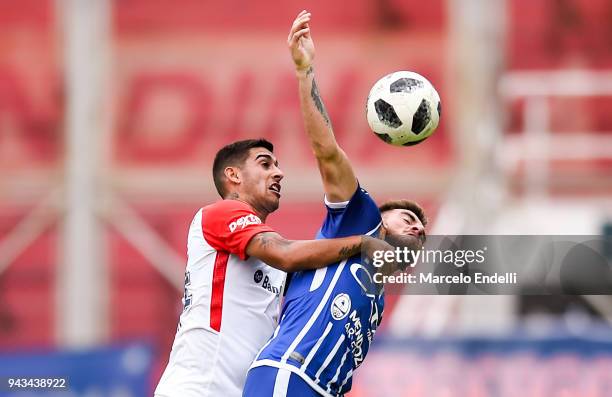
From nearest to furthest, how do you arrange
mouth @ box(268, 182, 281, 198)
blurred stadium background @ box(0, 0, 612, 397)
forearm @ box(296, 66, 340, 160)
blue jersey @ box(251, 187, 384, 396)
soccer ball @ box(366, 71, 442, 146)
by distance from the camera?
1. forearm @ box(296, 66, 340, 160)
2. blue jersey @ box(251, 187, 384, 396)
3. soccer ball @ box(366, 71, 442, 146)
4. mouth @ box(268, 182, 281, 198)
5. blurred stadium background @ box(0, 0, 612, 397)

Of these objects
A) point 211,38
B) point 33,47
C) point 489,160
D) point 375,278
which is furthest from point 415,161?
point 375,278

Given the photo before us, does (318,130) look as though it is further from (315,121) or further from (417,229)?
(417,229)

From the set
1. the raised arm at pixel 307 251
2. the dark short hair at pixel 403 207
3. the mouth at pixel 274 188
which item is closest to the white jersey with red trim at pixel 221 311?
the raised arm at pixel 307 251

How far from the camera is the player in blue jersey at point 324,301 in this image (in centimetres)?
716

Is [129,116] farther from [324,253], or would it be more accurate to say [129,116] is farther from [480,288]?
[324,253]

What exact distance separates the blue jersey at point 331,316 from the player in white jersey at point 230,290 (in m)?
0.10

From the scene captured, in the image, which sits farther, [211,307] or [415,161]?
[415,161]

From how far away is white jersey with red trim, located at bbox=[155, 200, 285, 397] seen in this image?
7.41 m

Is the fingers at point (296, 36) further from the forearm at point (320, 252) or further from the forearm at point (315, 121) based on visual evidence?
the forearm at point (320, 252)

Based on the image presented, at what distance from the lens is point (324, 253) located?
727 centimetres

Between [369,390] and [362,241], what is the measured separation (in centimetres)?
586

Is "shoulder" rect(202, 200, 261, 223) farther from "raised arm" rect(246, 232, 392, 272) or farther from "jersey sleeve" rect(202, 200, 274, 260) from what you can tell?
"raised arm" rect(246, 232, 392, 272)

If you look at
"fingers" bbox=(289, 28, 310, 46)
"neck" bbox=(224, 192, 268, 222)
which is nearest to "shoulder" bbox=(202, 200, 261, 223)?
"neck" bbox=(224, 192, 268, 222)

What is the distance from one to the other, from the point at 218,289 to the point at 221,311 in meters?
0.12
